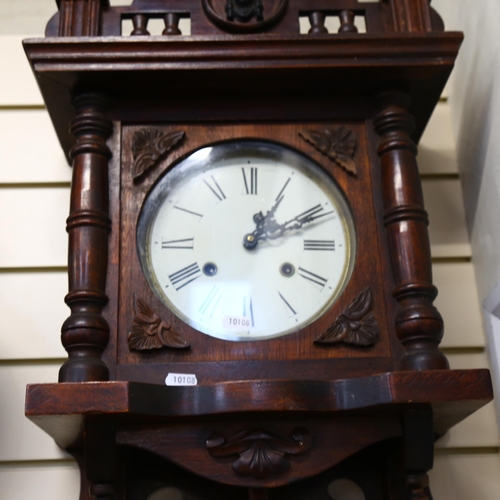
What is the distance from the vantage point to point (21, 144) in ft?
4.43

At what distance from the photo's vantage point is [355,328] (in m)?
0.98

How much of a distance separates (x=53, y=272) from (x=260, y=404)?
21.8 inches

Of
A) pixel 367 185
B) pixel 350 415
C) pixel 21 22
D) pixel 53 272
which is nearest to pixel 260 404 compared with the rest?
pixel 350 415

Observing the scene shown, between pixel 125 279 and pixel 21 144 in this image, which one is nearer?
pixel 125 279

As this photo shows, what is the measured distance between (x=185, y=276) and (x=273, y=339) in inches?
6.1

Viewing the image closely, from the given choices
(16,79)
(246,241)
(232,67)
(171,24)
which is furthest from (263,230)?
(16,79)

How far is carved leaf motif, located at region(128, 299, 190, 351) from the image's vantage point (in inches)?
37.5

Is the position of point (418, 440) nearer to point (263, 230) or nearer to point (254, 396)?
point (254, 396)

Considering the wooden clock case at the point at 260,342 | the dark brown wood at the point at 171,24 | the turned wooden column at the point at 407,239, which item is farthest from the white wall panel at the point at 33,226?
the turned wooden column at the point at 407,239

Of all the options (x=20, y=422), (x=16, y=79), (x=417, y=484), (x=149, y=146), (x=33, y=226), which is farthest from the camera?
(x=16, y=79)

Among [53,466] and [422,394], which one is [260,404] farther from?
[53,466]

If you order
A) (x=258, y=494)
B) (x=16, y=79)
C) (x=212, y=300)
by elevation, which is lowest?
(x=258, y=494)

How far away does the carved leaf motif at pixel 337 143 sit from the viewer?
1.07 meters

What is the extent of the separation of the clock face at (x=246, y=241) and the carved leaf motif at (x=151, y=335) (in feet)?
0.11
